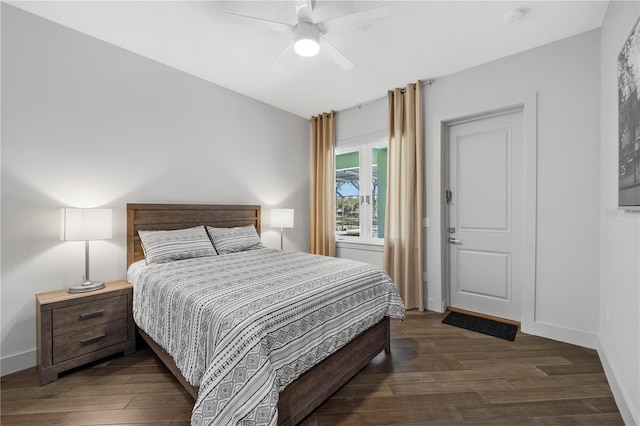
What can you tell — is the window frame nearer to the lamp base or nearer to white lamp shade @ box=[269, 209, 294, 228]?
white lamp shade @ box=[269, 209, 294, 228]

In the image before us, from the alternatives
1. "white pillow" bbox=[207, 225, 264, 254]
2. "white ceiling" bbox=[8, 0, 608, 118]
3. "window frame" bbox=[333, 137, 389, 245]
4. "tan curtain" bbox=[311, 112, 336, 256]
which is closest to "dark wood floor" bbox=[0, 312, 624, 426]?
"white pillow" bbox=[207, 225, 264, 254]

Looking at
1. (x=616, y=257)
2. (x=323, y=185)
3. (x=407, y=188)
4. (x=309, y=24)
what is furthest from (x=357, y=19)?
(x=323, y=185)

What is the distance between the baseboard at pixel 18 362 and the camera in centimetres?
198

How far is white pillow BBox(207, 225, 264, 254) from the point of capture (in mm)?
2977

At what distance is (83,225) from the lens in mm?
2102

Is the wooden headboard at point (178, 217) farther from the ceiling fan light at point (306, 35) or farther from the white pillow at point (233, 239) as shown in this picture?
the ceiling fan light at point (306, 35)

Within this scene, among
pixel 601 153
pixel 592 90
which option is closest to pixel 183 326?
pixel 601 153

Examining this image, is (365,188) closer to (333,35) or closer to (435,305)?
(435,305)

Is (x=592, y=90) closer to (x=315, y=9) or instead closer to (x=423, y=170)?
(x=423, y=170)

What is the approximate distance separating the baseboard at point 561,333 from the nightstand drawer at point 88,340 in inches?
141

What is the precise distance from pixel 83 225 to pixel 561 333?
406 cm

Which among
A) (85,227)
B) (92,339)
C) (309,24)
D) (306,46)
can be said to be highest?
(309,24)

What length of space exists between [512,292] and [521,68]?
2.22m

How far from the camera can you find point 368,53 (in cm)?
268
